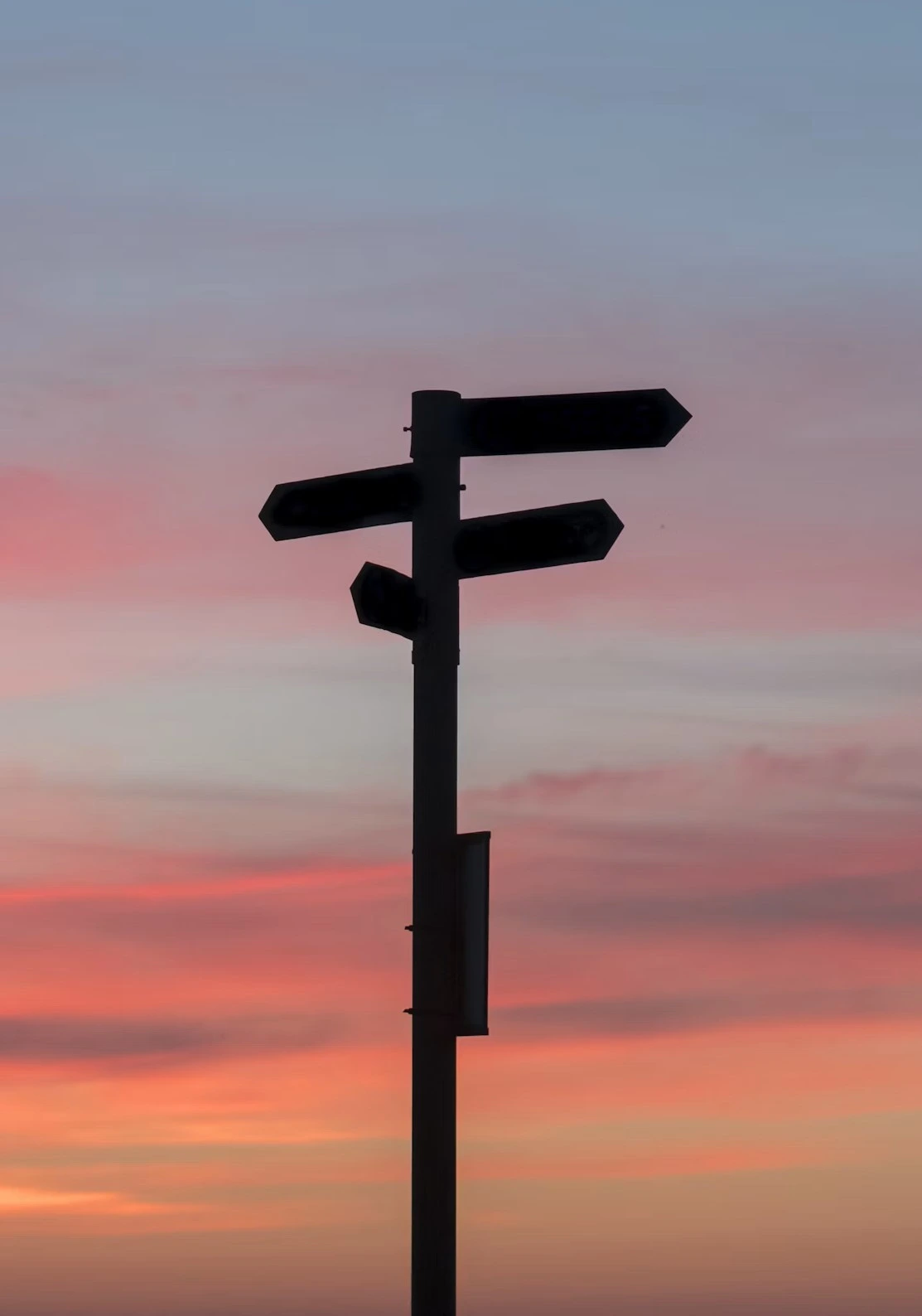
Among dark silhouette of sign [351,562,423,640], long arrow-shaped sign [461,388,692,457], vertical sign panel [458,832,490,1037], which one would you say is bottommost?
vertical sign panel [458,832,490,1037]

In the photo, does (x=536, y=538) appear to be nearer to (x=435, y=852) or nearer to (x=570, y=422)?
(x=570, y=422)

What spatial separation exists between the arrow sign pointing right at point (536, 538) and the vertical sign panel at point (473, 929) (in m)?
1.28

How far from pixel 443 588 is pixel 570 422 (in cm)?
102

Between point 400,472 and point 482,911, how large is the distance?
2056 millimetres

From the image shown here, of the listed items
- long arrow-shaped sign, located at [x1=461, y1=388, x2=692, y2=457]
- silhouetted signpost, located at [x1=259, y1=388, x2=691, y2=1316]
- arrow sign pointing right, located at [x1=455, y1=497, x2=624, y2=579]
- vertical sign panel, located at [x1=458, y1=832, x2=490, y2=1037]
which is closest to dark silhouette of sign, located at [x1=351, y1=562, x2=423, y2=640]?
silhouetted signpost, located at [x1=259, y1=388, x2=691, y2=1316]

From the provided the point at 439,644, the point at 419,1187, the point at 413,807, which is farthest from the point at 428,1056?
the point at 439,644

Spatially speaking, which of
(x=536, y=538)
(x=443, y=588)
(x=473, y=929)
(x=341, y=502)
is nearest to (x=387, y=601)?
(x=443, y=588)

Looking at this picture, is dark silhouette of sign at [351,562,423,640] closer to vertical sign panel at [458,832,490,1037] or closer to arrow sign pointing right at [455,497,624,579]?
arrow sign pointing right at [455,497,624,579]

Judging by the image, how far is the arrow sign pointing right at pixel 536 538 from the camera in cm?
854

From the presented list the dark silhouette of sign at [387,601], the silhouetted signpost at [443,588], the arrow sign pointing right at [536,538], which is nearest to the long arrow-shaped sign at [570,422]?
the silhouetted signpost at [443,588]

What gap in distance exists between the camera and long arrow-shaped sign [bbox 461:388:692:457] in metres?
8.68

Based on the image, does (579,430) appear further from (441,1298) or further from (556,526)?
(441,1298)

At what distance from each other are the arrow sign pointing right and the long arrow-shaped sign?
12.3 inches

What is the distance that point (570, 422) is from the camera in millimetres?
8781
